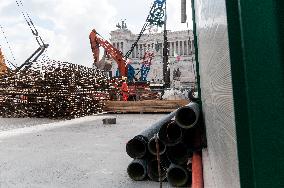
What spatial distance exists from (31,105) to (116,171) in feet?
31.4

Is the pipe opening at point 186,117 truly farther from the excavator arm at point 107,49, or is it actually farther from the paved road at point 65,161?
the excavator arm at point 107,49

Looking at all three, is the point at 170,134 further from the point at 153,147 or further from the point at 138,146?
the point at 138,146

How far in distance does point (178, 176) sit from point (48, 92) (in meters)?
9.48

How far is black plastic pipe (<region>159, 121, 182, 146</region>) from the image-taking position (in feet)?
12.1

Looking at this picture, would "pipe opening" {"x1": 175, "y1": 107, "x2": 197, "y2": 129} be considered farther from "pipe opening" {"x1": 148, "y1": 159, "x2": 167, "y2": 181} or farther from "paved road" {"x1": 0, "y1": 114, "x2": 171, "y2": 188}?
"paved road" {"x1": 0, "y1": 114, "x2": 171, "y2": 188}

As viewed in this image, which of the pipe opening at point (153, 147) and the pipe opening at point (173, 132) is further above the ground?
the pipe opening at point (173, 132)

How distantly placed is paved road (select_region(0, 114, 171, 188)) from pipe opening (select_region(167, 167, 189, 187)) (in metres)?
0.13

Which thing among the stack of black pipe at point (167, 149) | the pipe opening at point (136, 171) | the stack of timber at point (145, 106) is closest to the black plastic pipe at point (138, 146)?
the stack of black pipe at point (167, 149)

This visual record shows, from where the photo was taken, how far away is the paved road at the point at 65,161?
3484 millimetres

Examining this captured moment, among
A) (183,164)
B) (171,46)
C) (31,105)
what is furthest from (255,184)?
(171,46)

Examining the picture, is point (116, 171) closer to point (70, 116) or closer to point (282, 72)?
point (282, 72)

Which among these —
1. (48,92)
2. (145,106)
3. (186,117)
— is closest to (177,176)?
(186,117)

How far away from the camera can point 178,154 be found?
373cm

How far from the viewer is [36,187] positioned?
3.27 m
